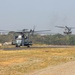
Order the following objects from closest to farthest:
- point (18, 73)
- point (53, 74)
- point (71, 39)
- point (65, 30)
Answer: point (53, 74) → point (18, 73) → point (65, 30) → point (71, 39)

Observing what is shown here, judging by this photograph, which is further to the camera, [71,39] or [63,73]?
[71,39]

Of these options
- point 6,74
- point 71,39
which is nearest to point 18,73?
point 6,74

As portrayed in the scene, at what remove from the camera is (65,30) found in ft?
423

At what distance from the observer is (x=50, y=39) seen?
199500 mm

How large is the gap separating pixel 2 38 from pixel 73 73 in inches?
6857

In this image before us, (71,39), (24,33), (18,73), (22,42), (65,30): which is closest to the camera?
(18,73)

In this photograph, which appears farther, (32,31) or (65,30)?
(65,30)

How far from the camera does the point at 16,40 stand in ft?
329

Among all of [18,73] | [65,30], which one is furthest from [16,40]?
[18,73]

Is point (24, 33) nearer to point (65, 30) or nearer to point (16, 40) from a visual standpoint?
point (16, 40)

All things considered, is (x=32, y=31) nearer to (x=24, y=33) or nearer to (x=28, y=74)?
(x=24, y=33)

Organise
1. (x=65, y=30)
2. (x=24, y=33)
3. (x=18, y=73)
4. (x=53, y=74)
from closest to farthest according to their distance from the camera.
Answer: (x=53, y=74) < (x=18, y=73) < (x=24, y=33) < (x=65, y=30)

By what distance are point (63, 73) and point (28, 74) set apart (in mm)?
2688

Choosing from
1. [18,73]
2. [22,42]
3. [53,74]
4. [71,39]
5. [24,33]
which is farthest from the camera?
[71,39]
